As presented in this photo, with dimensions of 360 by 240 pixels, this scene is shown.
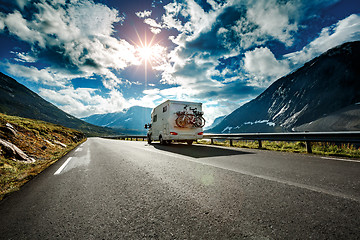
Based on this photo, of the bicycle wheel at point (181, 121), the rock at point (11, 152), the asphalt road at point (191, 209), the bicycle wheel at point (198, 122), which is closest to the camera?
the asphalt road at point (191, 209)

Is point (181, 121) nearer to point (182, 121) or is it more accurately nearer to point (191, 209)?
point (182, 121)

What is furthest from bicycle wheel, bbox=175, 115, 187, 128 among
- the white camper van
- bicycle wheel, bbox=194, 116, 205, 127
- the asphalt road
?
the asphalt road

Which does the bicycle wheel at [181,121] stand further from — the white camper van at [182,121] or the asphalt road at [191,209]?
the asphalt road at [191,209]

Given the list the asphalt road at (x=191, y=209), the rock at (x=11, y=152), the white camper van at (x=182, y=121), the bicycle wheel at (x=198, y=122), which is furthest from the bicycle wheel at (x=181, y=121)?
the asphalt road at (x=191, y=209)

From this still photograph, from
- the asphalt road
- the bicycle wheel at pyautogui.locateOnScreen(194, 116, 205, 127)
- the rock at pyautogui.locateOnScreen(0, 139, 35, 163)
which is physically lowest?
the asphalt road

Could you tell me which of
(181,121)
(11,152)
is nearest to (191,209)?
(11,152)

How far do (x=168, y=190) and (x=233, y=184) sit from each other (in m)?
1.25

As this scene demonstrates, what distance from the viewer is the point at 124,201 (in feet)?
8.16


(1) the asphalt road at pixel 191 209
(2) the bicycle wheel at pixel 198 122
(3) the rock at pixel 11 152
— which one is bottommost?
(1) the asphalt road at pixel 191 209

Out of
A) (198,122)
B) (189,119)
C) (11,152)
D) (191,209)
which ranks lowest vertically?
(191,209)

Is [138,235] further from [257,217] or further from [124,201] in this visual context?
[257,217]

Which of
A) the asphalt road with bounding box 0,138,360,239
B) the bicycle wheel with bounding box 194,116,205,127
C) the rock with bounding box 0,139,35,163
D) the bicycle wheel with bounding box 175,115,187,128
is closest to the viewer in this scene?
the asphalt road with bounding box 0,138,360,239

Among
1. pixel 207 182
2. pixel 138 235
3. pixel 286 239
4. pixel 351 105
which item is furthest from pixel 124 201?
pixel 351 105

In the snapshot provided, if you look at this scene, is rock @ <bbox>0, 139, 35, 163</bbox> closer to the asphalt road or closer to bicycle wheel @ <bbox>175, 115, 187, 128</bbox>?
the asphalt road
